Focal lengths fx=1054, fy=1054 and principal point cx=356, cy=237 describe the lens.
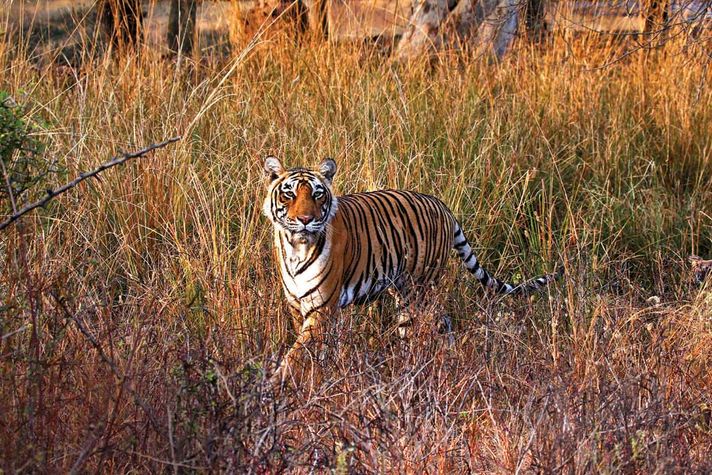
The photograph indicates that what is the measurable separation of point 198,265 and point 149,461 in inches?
69.6

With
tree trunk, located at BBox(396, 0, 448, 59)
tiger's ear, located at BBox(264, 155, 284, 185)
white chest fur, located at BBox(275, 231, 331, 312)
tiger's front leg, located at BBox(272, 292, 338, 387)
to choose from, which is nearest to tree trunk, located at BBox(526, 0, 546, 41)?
tree trunk, located at BBox(396, 0, 448, 59)

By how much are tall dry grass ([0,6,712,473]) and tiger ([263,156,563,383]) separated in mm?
147

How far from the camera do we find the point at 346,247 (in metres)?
4.64

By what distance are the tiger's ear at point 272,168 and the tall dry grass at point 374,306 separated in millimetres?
381

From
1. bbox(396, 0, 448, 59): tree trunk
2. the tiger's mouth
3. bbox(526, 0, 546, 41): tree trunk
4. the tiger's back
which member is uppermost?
bbox(526, 0, 546, 41): tree trunk

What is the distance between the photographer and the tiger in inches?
174

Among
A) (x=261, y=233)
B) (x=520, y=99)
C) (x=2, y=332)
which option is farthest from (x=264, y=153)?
(x=2, y=332)

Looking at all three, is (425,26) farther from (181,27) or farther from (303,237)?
(303,237)

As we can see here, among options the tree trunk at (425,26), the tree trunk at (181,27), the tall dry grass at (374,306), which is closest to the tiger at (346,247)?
the tall dry grass at (374,306)

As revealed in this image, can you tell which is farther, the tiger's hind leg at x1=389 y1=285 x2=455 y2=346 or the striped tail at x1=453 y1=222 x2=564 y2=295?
the striped tail at x1=453 y1=222 x2=564 y2=295

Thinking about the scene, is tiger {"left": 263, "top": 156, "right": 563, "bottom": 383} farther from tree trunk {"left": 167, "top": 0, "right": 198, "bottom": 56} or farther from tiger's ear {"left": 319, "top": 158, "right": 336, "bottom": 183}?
tree trunk {"left": 167, "top": 0, "right": 198, "bottom": 56}

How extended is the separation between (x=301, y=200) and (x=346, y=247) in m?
0.38

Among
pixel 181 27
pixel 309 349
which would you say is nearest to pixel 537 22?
pixel 181 27

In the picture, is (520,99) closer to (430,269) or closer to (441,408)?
(430,269)
